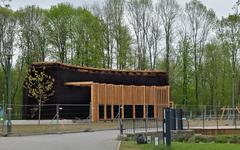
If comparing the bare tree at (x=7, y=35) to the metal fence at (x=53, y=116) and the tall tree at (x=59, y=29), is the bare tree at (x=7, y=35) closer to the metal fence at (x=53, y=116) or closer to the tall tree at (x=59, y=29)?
the tall tree at (x=59, y=29)

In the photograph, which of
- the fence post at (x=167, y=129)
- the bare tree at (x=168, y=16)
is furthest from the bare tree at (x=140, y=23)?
the fence post at (x=167, y=129)

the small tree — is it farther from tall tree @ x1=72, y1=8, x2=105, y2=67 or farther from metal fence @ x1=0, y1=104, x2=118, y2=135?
tall tree @ x1=72, y1=8, x2=105, y2=67

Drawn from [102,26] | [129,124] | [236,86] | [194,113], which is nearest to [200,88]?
[236,86]

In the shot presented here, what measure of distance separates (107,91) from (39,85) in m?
7.88

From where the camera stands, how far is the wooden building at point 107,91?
5925 cm

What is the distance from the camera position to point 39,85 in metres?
57.2

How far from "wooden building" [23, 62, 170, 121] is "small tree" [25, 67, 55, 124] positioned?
2.07 ft

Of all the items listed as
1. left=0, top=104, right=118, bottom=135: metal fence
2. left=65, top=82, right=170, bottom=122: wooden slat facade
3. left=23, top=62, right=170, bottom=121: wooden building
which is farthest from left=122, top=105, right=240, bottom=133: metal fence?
left=23, top=62, right=170, bottom=121: wooden building

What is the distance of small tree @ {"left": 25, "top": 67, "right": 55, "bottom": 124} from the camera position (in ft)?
190

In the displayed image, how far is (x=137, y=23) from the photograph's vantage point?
79.8m

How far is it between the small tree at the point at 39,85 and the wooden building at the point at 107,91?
0.63 metres

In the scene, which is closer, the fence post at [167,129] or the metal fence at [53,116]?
the fence post at [167,129]

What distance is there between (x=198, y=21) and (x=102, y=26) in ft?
49.3

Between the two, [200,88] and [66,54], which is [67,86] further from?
[200,88]
